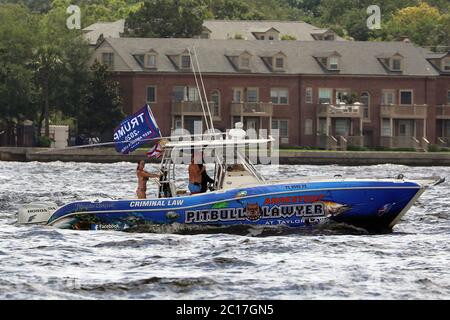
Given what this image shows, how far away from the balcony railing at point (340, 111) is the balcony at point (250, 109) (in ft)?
13.6

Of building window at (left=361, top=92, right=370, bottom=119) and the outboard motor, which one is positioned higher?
building window at (left=361, top=92, right=370, bottom=119)

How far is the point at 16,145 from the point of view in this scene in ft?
326

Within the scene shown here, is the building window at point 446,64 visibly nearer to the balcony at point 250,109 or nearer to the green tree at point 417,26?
the balcony at point 250,109

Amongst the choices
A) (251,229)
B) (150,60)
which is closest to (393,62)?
(150,60)

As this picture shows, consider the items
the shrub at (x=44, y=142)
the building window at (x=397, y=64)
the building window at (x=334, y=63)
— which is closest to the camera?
the shrub at (x=44, y=142)

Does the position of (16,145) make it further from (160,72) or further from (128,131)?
(128,131)

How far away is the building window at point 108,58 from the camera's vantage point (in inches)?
4097

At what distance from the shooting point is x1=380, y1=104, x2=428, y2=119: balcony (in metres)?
104

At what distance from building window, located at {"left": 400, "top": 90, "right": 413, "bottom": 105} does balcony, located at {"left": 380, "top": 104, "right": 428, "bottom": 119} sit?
2.18m

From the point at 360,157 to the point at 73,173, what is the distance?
2711 centimetres

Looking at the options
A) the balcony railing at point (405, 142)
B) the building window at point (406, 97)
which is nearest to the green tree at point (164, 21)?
the building window at point (406, 97)

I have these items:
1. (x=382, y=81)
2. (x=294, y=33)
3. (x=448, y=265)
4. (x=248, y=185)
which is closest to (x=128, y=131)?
(x=248, y=185)

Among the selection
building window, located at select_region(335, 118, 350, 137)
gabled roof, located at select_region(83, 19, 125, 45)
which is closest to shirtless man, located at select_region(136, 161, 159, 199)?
building window, located at select_region(335, 118, 350, 137)

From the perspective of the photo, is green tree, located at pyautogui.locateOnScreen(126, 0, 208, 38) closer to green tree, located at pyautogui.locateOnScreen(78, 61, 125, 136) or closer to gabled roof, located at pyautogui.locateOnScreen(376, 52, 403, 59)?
gabled roof, located at pyautogui.locateOnScreen(376, 52, 403, 59)
